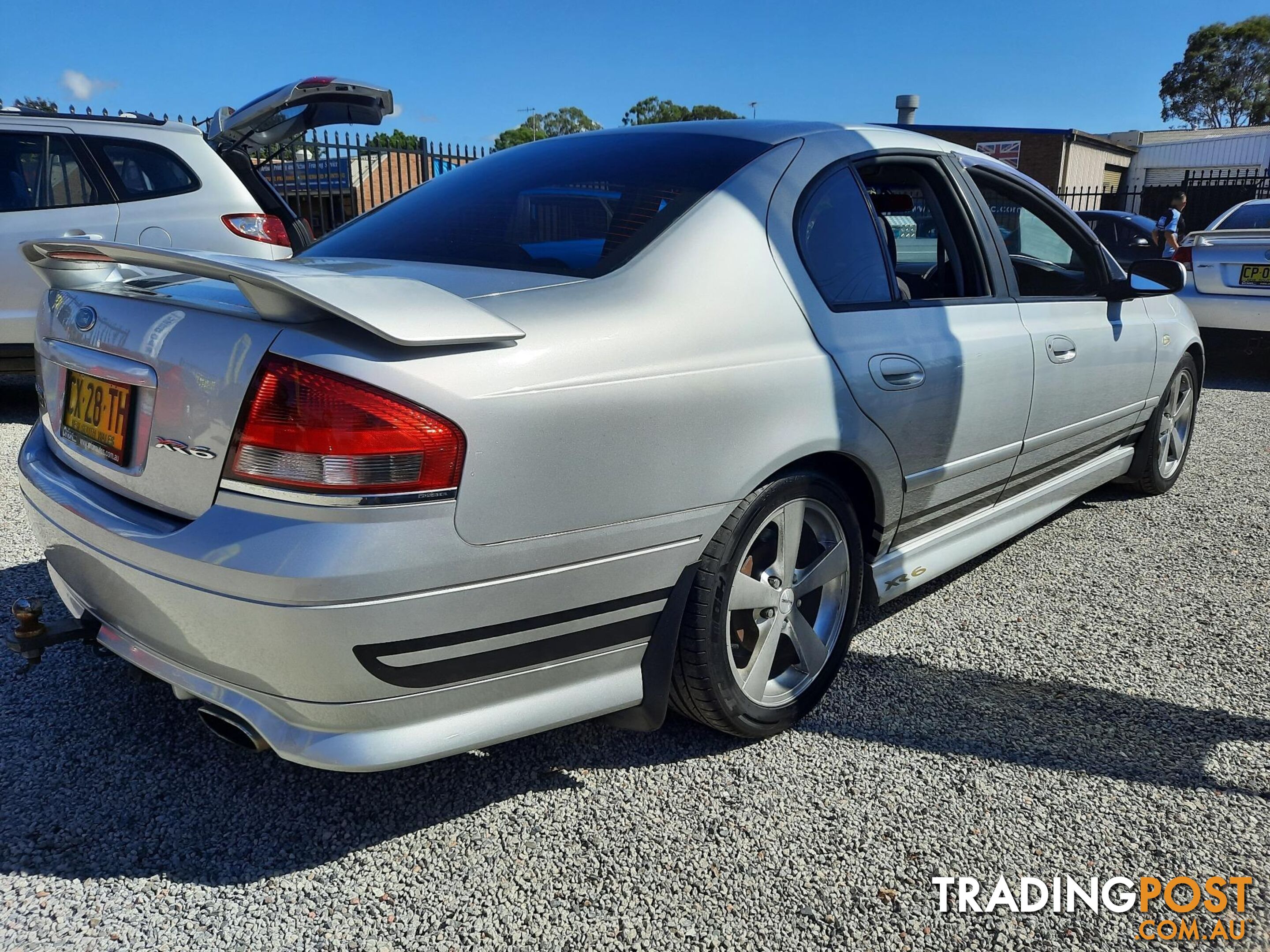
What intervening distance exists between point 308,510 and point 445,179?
1.62 m

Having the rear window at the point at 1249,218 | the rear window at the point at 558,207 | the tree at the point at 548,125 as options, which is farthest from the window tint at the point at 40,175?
the tree at the point at 548,125

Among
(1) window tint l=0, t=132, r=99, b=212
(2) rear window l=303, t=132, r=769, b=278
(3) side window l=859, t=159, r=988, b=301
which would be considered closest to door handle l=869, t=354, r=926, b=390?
(3) side window l=859, t=159, r=988, b=301

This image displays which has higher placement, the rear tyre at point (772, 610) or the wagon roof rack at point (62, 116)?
the wagon roof rack at point (62, 116)

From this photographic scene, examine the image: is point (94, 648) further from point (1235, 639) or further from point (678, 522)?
point (1235, 639)

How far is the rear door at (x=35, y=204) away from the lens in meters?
5.59

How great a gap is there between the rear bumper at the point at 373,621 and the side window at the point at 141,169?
4.62 metres

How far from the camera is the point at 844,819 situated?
84.0 inches

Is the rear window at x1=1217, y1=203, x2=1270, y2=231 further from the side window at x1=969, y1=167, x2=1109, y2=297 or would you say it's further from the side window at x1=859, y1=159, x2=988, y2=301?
the side window at x1=859, y1=159, x2=988, y2=301

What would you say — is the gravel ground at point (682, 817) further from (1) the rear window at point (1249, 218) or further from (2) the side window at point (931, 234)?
(1) the rear window at point (1249, 218)

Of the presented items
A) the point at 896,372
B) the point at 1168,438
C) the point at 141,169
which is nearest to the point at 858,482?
the point at 896,372

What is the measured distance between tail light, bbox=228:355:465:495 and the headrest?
166 centimetres

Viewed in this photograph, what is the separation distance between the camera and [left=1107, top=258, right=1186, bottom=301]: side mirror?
12.1ft

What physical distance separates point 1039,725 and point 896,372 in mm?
1020

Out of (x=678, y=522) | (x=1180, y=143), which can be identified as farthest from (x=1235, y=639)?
(x=1180, y=143)
